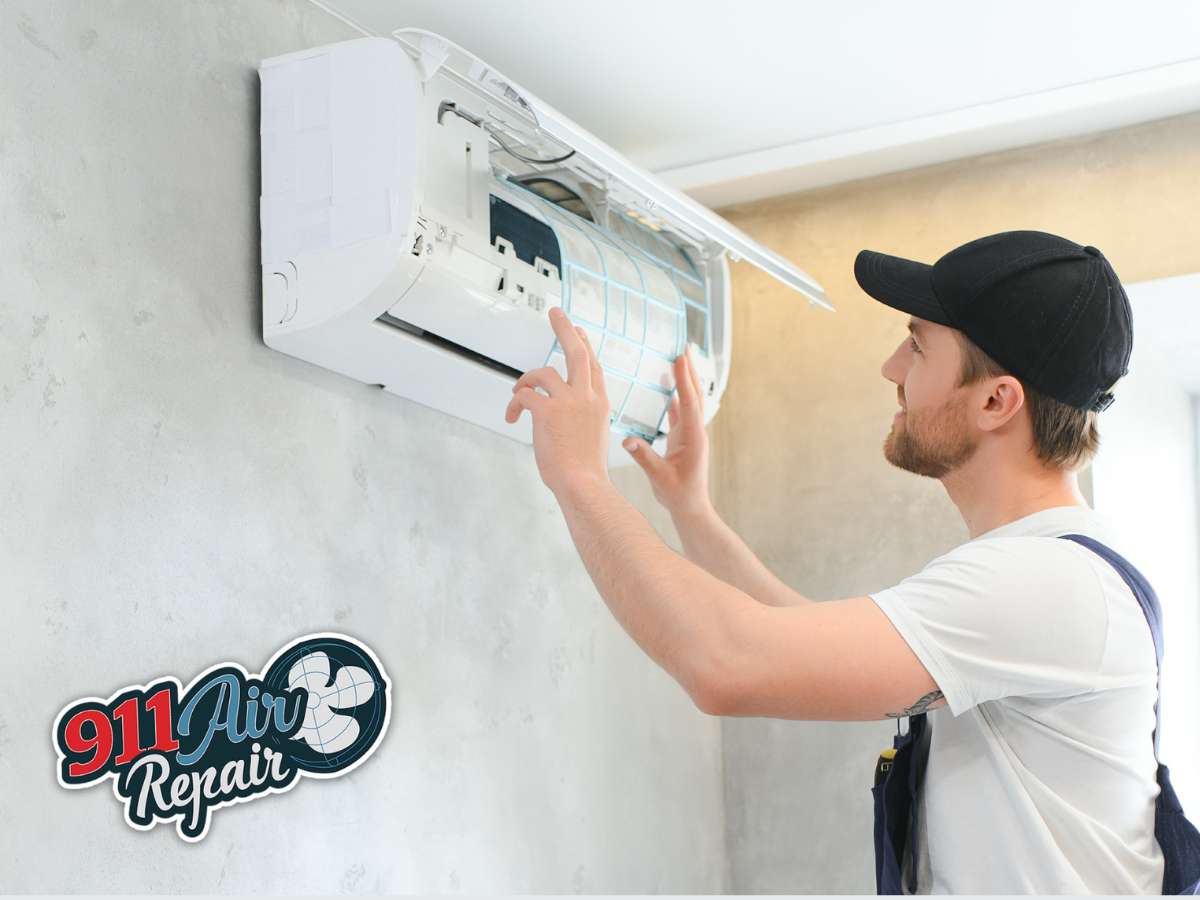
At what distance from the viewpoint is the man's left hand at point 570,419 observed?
1.44m

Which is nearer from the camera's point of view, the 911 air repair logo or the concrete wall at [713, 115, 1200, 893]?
the 911 air repair logo

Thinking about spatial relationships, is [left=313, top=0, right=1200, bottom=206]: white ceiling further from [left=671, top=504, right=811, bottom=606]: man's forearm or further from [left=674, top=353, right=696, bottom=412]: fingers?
[left=671, top=504, right=811, bottom=606]: man's forearm

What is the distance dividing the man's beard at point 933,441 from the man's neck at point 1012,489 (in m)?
0.02

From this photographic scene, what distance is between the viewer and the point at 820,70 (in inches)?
85.3

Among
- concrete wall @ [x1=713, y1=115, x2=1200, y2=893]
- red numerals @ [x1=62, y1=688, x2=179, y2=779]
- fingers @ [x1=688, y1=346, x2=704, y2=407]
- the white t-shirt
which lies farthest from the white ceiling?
red numerals @ [x1=62, y1=688, x2=179, y2=779]

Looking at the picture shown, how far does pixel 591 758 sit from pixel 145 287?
1.22m

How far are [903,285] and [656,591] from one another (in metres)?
0.52

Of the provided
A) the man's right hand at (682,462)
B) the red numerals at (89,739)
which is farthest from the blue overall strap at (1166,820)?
the red numerals at (89,739)

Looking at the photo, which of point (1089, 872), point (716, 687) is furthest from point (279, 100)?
point (1089, 872)

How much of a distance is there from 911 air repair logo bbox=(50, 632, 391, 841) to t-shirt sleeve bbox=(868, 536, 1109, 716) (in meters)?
0.85

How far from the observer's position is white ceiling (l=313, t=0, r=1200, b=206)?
77.4 inches

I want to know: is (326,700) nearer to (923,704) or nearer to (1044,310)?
(923,704)

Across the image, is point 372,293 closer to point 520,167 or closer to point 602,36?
point 520,167

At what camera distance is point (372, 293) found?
1590mm
